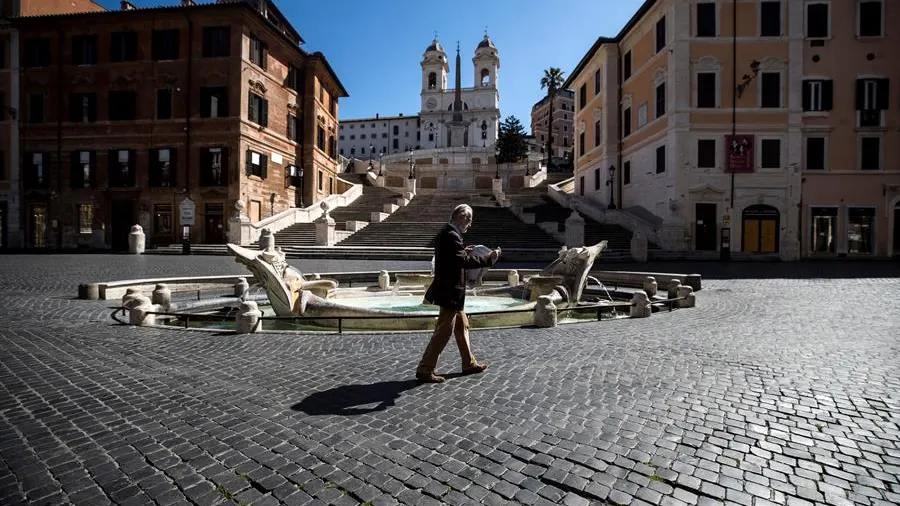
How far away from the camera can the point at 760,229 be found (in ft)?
91.4

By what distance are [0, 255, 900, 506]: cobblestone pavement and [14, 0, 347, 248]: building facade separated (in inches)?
1119

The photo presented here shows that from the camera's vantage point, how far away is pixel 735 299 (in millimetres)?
11617

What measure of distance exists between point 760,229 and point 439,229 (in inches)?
738

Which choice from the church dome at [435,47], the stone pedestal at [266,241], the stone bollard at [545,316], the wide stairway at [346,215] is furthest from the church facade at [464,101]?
the stone bollard at [545,316]

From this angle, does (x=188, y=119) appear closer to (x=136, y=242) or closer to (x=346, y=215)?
(x=136, y=242)

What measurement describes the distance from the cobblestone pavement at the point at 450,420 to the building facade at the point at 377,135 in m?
113

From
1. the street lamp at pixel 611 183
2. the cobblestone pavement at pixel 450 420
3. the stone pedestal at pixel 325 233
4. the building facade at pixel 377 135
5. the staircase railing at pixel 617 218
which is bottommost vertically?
the cobblestone pavement at pixel 450 420

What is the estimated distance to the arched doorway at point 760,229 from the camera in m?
27.8

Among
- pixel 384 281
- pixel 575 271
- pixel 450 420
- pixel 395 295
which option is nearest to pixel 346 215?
pixel 384 281

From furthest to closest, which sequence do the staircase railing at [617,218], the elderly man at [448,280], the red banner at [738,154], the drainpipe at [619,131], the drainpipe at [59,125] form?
the drainpipe at [619,131] < the drainpipe at [59,125] < the staircase railing at [617,218] < the red banner at [738,154] < the elderly man at [448,280]

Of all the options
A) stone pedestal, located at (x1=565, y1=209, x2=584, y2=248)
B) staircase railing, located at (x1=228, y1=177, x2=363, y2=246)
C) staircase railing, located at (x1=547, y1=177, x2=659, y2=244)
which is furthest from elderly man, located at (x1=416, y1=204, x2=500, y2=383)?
staircase railing, located at (x1=228, y1=177, x2=363, y2=246)

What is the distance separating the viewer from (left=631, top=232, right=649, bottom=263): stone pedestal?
76.4 feet

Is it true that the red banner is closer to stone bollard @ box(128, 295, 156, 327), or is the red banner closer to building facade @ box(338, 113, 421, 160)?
stone bollard @ box(128, 295, 156, 327)

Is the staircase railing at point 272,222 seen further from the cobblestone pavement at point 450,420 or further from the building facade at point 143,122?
the cobblestone pavement at point 450,420
